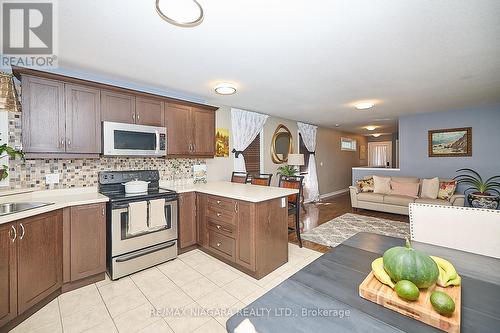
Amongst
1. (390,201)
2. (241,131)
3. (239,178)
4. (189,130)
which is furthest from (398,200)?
(189,130)

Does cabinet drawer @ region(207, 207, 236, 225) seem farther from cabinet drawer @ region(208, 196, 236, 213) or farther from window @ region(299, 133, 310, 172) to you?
window @ region(299, 133, 310, 172)

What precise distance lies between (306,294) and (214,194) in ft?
6.78

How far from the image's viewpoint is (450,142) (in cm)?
505

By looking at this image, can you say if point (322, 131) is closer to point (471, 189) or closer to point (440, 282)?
point (471, 189)

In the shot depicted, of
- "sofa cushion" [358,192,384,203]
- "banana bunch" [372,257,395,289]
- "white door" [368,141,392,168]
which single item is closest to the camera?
"banana bunch" [372,257,395,289]

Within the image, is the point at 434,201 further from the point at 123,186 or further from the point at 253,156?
the point at 123,186

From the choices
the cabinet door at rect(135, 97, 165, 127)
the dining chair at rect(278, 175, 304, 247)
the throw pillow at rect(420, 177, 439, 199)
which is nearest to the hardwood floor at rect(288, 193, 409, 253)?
the dining chair at rect(278, 175, 304, 247)

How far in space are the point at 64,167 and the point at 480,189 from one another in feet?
23.1

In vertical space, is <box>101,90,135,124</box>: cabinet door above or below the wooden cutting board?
above

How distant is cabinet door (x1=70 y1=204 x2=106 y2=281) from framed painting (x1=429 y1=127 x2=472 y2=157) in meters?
6.83

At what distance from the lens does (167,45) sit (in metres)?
2.08

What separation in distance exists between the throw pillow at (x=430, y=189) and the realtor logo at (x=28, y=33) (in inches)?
252

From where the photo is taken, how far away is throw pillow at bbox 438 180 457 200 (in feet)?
14.5

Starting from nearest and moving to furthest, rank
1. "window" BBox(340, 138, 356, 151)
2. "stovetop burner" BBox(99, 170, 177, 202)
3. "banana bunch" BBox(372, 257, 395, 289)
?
1. "banana bunch" BBox(372, 257, 395, 289)
2. "stovetop burner" BBox(99, 170, 177, 202)
3. "window" BBox(340, 138, 356, 151)
